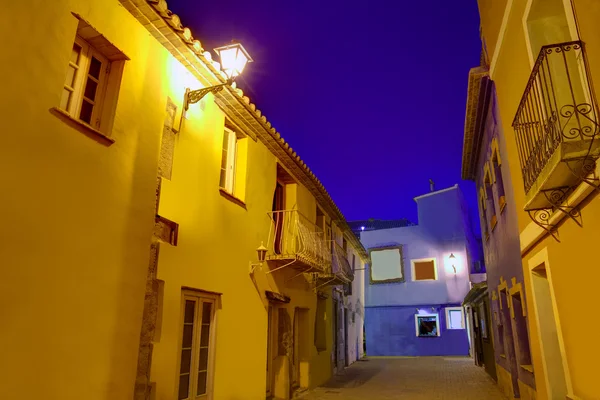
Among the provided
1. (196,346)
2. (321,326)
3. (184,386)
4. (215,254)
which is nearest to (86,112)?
(215,254)

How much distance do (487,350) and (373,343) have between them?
37.9 feet

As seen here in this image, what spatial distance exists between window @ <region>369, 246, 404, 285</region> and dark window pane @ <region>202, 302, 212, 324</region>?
2096cm

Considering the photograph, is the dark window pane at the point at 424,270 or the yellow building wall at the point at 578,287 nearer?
the yellow building wall at the point at 578,287

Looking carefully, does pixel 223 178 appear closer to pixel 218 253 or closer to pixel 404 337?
pixel 218 253

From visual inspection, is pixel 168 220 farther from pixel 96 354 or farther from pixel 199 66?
pixel 199 66

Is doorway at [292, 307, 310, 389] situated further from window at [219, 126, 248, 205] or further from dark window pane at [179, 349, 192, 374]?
dark window pane at [179, 349, 192, 374]

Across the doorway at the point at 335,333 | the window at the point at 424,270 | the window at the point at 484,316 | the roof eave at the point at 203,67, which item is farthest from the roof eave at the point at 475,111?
the window at the point at 424,270

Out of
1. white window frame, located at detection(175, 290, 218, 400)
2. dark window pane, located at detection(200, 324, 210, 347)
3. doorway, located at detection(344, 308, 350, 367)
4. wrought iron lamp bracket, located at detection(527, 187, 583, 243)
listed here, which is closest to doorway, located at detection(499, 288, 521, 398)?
wrought iron lamp bracket, located at detection(527, 187, 583, 243)

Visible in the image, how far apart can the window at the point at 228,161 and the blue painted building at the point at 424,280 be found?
1979 centimetres

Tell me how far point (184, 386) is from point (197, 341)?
66 centimetres

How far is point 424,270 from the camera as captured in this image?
2617 centimetres

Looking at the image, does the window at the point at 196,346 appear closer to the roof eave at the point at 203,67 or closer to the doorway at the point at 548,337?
the roof eave at the point at 203,67

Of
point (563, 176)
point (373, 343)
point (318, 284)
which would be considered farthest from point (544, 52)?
point (373, 343)

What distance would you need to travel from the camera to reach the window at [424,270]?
1020 inches
